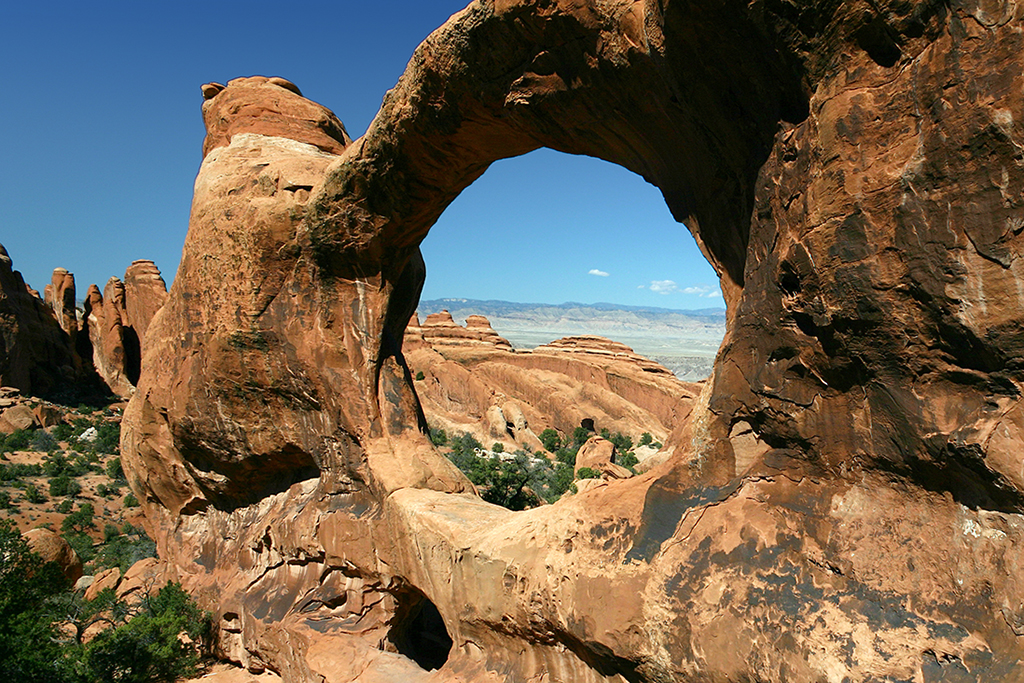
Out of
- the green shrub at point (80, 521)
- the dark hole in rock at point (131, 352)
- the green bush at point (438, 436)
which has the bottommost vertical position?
the green bush at point (438, 436)

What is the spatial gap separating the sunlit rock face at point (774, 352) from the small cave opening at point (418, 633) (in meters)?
0.36

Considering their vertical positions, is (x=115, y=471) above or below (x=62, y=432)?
below

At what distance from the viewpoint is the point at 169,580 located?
8.94 m

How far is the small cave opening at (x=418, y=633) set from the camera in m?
7.05

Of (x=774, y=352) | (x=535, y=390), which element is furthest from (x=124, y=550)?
(x=535, y=390)

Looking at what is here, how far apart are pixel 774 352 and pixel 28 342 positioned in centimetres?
3571

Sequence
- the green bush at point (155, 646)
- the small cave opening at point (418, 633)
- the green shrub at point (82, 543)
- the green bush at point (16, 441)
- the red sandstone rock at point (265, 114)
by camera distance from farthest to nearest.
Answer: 1. the green bush at point (16, 441)
2. the green shrub at point (82, 543)
3. the red sandstone rock at point (265, 114)
4. the green bush at point (155, 646)
5. the small cave opening at point (418, 633)

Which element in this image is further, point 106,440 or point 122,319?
point 122,319

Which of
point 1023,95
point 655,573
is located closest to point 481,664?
point 655,573

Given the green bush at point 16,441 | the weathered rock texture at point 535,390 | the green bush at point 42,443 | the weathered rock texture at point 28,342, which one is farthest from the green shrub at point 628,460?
the weathered rock texture at point 28,342

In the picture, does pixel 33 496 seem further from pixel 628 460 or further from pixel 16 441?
pixel 628 460

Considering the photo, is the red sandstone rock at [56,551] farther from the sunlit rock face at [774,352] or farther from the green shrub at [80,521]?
the sunlit rock face at [774,352]

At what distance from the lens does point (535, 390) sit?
36250 mm

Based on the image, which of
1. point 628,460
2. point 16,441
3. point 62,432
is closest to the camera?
point 16,441
